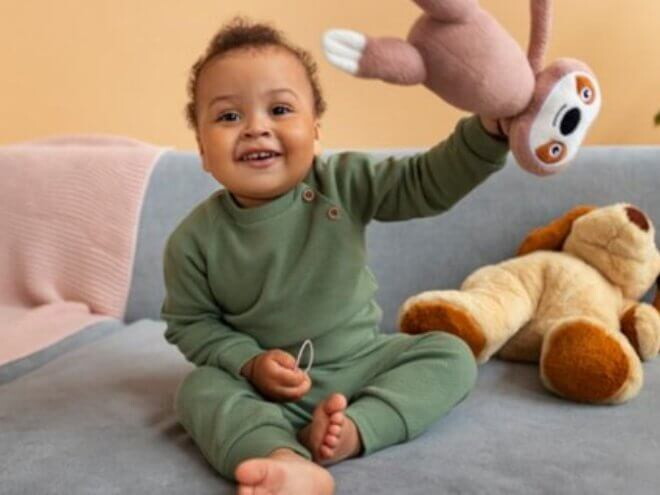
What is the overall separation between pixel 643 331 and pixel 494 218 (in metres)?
0.34

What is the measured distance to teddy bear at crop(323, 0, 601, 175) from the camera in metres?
0.66

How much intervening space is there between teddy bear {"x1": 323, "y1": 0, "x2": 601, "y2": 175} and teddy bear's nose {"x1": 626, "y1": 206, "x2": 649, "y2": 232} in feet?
1.40

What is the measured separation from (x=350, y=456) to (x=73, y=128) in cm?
148

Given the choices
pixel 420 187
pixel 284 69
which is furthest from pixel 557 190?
pixel 284 69

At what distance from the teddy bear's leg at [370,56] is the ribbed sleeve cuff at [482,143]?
0.46ft

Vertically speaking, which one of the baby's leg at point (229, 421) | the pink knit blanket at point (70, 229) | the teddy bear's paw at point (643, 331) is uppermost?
the teddy bear's paw at point (643, 331)

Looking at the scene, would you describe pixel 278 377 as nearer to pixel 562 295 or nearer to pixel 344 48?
pixel 344 48

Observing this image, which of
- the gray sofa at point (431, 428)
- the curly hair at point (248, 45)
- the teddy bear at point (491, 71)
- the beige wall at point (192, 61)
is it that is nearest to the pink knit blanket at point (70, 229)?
the gray sofa at point (431, 428)

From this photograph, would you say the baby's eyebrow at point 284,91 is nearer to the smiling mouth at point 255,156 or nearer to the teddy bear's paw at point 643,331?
the smiling mouth at point 255,156

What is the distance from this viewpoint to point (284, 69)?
0.87 m

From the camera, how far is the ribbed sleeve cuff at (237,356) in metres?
0.86

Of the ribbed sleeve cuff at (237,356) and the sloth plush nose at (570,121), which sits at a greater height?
the sloth plush nose at (570,121)

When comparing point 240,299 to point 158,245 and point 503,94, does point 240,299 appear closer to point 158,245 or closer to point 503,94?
point 503,94

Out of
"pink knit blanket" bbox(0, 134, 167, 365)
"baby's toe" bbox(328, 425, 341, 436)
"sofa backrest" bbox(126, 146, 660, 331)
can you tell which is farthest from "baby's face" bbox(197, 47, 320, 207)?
"pink knit blanket" bbox(0, 134, 167, 365)
